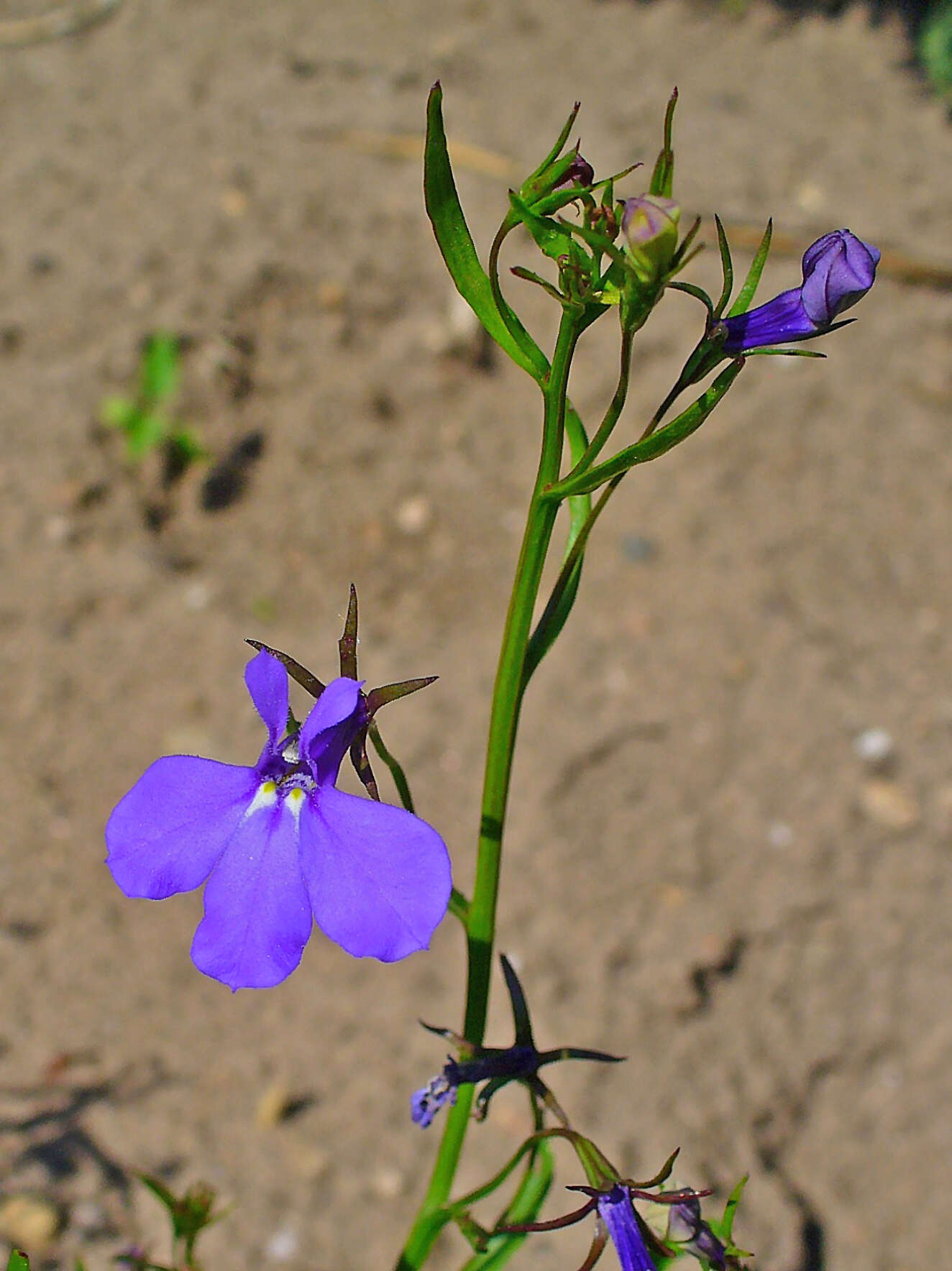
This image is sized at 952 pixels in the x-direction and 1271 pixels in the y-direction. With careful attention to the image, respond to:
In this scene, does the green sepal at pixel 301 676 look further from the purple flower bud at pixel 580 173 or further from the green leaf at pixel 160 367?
the green leaf at pixel 160 367

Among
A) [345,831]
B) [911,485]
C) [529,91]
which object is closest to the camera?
[345,831]

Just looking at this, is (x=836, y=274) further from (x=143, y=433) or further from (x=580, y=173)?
(x=143, y=433)

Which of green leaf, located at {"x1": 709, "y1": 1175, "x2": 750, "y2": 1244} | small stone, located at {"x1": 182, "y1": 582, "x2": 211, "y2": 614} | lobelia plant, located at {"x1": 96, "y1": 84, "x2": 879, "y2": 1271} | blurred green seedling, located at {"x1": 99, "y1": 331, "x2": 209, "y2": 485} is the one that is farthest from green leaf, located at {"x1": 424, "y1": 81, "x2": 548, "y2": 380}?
blurred green seedling, located at {"x1": 99, "y1": 331, "x2": 209, "y2": 485}

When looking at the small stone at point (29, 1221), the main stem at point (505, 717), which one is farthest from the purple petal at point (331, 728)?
the small stone at point (29, 1221)

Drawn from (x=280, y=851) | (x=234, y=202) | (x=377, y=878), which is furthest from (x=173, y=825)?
(x=234, y=202)

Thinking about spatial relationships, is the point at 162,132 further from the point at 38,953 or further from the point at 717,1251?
the point at 717,1251

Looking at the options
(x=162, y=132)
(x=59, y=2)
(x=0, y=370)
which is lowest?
(x=0, y=370)

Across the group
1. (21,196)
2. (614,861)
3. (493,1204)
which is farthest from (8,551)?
(493,1204)
